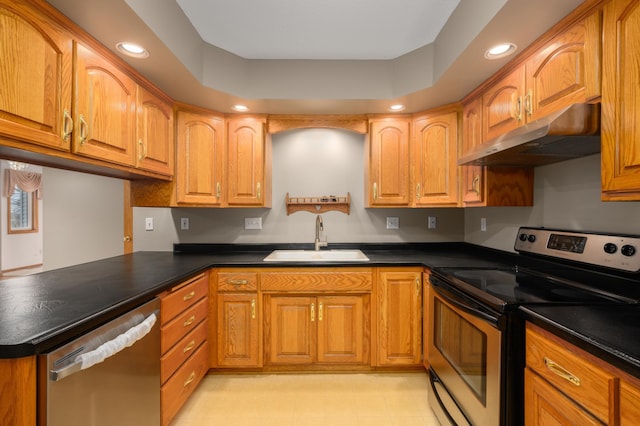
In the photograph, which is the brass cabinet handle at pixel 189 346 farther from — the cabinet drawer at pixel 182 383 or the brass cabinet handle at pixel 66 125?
the brass cabinet handle at pixel 66 125

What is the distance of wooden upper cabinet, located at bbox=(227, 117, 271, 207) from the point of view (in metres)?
2.52

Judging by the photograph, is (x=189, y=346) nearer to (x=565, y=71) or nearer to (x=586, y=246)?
(x=586, y=246)

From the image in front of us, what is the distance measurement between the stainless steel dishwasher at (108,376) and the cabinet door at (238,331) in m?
0.72

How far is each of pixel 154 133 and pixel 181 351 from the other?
146 cm

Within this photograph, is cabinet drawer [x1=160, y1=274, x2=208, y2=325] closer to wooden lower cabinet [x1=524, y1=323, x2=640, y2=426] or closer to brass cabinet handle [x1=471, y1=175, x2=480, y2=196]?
wooden lower cabinet [x1=524, y1=323, x2=640, y2=426]

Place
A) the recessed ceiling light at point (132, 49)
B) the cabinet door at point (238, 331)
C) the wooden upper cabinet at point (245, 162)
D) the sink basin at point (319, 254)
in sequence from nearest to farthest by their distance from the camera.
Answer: the recessed ceiling light at point (132, 49)
the cabinet door at point (238, 331)
the wooden upper cabinet at point (245, 162)
the sink basin at point (319, 254)

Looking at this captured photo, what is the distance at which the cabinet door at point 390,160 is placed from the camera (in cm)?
252

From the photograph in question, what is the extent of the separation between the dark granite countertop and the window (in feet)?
26.1

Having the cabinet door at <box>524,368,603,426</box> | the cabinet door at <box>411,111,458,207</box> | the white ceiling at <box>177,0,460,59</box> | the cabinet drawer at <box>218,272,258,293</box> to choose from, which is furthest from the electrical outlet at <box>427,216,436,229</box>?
the cabinet door at <box>524,368,603,426</box>

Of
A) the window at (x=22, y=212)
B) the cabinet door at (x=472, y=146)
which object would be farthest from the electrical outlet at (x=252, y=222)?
the window at (x=22, y=212)

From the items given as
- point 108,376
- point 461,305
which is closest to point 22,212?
point 108,376

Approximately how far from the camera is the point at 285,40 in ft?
6.70

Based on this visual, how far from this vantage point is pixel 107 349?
42.5 inches

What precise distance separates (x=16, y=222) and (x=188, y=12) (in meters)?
6.57
